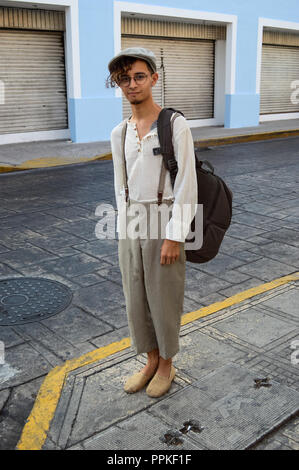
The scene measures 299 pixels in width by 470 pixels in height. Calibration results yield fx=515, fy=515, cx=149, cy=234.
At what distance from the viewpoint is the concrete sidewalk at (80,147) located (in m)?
11.4

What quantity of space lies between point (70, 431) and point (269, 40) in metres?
18.8

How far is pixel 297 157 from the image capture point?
479 inches

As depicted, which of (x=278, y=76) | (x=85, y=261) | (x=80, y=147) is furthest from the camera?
(x=278, y=76)

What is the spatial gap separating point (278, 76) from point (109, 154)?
1078 cm

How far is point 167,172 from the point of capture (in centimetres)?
269

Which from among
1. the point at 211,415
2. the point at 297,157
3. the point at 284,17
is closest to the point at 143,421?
the point at 211,415

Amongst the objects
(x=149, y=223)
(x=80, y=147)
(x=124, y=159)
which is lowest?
(x=80, y=147)

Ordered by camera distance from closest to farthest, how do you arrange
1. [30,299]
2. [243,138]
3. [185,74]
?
[30,299], [243,138], [185,74]

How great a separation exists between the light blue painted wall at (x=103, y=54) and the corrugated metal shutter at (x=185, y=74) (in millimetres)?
1111

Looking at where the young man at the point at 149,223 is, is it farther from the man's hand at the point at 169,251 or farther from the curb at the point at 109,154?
the curb at the point at 109,154
